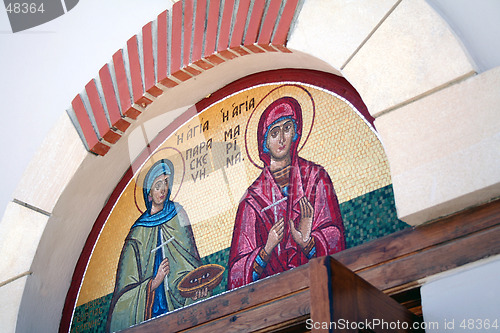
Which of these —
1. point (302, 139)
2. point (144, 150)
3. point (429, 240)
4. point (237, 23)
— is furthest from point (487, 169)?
point (144, 150)

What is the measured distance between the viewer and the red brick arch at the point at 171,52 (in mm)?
2586

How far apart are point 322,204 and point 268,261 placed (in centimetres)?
30

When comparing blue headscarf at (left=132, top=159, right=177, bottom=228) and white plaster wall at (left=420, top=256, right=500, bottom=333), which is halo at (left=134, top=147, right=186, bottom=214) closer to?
blue headscarf at (left=132, top=159, right=177, bottom=228)

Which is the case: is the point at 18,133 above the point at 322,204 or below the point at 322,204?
above

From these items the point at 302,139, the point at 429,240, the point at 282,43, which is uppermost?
the point at 282,43

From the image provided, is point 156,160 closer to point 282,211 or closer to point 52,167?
point 52,167

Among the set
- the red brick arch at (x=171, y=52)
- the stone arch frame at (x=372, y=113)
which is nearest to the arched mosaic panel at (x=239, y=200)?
the stone arch frame at (x=372, y=113)

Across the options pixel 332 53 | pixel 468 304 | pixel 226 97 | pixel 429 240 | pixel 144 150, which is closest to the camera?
pixel 468 304

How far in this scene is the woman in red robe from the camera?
2.40 m

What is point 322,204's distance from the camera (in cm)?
242

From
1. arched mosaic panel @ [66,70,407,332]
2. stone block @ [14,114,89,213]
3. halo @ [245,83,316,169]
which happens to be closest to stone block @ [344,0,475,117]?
arched mosaic panel @ [66,70,407,332]

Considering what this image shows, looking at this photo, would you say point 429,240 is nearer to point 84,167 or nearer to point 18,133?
point 84,167

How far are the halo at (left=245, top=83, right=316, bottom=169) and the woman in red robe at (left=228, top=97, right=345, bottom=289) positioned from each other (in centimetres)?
2

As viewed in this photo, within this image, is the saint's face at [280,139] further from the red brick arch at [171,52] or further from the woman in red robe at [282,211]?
the red brick arch at [171,52]
